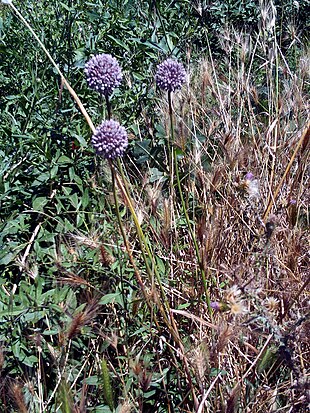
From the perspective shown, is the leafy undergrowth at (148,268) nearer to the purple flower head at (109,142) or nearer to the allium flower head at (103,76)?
the purple flower head at (109,142)

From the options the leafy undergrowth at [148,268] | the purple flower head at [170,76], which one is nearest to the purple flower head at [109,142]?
the leafy undergrowth at [148,268]

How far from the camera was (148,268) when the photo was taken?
1.27m

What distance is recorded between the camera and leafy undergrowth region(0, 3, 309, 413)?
4.19 feet

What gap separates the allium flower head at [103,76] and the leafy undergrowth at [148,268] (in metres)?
0.16

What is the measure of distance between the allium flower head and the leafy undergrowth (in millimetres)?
162

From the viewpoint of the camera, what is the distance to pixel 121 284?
1.38 m

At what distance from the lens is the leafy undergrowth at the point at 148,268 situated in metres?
1.28

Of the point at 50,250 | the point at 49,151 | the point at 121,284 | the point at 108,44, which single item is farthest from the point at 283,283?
the point at 108,44

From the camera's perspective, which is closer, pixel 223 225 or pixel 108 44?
pixel 223 225

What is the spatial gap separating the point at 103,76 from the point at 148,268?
0.39m

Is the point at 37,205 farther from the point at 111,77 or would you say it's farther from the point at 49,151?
the point at 111,77

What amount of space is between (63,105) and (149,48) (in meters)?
0.33

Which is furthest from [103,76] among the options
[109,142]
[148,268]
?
[148,268]

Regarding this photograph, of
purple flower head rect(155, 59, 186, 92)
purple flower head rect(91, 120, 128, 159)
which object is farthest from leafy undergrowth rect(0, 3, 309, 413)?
purple flower head rect(155, 59, 186, 92)
